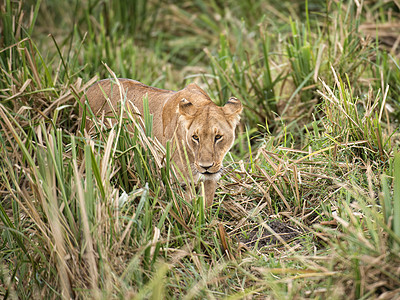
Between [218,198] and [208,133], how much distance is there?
75 centimetres

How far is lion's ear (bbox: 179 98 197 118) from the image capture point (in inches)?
145

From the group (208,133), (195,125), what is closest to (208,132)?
(208,133)

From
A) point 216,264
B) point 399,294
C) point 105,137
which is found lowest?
point 216,264

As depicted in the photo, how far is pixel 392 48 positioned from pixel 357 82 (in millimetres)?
1393

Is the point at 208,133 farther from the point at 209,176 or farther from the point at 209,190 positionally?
the point at 209,190

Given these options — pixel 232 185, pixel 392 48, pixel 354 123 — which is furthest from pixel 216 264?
pixel 392 48

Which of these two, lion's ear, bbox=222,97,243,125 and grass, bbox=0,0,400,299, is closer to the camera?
grass, bbox=0,0,400,299

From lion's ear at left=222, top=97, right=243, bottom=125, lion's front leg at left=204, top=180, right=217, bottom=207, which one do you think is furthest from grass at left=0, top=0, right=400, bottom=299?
lion's ear at left=222, top=97, right=243, bottom=125

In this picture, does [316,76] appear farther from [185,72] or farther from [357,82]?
[185,72]

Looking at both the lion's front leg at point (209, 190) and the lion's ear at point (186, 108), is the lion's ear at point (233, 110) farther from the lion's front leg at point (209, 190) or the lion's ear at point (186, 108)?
the lion's front leg at point (209, 190)

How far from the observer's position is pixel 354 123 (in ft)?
13.2

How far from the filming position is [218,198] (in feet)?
13.5

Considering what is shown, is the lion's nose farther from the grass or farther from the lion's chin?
the grass

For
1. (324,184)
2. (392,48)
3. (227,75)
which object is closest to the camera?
(324,184)
